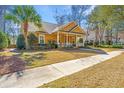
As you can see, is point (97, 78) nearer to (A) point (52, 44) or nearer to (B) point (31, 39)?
(A) point (52, 44)

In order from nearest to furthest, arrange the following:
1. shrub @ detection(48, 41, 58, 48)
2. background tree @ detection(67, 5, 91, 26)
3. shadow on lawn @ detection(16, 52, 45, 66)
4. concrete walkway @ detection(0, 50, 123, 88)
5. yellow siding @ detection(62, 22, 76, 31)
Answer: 1. concrete walkway @ detection(0, 50, 123, 88)
2. shadow on lawn @ detection(16, 52, 45, 66)
3. background tree @ detection(67, 5, 91, 26)
4. shrub @ detection(48, 41, 58, 48)
5. yellow siding @ detection(62, 22, 76, 31)

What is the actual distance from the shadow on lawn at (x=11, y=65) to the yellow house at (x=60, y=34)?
88 cm

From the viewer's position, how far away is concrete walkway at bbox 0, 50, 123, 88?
449 cm

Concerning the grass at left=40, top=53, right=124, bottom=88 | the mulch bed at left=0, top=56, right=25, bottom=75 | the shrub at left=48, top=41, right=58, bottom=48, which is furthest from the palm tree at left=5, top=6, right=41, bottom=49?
the grass at left=40, top=53, right=124, bottom=88

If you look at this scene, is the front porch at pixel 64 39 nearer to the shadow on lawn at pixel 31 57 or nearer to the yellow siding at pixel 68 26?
the yellow siding at pixel 68 26

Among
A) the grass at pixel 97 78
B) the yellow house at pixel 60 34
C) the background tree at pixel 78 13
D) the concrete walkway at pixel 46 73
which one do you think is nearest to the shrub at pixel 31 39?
the yellow house at pixel 60 34

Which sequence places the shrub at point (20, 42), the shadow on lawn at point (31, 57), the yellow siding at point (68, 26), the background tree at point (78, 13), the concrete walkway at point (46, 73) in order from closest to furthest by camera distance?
the concrete walkway at point (46, 73) → the shadow on lawn at point (31, 57) → the background tree at point (78, 13) → the shrub at point (20, 42) → the yellow siding at point (68, 26)

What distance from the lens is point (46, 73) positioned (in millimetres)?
5031

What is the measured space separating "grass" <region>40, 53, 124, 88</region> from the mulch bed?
35.4 inches

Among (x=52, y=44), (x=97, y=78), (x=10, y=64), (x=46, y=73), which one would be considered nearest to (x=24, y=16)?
(x=52, y=44)

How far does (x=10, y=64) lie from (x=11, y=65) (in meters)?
0.04

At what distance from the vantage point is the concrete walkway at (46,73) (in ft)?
14.7

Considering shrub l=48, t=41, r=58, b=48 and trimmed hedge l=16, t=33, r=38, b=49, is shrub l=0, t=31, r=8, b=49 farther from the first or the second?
shrub l=48, t=41, r=58, b=48
